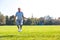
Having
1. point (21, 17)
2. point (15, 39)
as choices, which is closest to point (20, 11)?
point (21, 17)

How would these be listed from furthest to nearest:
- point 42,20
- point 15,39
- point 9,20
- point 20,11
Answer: point 42,20 → point 9,20 → point 20,11 → point 15,39

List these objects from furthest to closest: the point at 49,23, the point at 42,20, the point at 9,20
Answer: the point at 49,23
the point at 42,20
the point at 9,20

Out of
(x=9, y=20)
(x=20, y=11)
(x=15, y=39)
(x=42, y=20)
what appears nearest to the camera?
(x=15, y=39)

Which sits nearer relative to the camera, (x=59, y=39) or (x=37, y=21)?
(x=59, y=39)

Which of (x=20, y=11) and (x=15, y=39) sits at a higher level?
(x=20, y=11)

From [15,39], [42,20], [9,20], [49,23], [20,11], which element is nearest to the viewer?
[15,39]

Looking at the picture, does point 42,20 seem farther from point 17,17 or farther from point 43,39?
point 43,39

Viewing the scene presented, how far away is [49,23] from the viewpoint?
1592 inches

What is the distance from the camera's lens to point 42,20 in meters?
37.6

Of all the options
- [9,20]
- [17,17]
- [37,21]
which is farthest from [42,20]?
[17,17]

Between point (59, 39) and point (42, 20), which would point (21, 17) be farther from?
point (42, 20)

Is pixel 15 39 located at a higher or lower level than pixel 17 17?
lower

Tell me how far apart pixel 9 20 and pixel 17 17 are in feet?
69.6

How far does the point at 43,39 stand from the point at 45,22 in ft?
101
